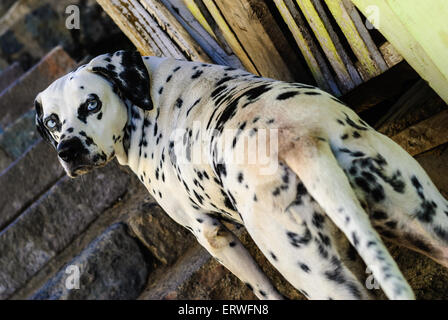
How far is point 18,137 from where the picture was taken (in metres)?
5.69

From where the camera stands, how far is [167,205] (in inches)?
108

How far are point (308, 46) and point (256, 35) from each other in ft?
1.10

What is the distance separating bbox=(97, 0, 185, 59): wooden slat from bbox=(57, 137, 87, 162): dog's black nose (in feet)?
4.19

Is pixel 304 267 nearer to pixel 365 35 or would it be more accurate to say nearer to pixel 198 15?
pixel 365 35

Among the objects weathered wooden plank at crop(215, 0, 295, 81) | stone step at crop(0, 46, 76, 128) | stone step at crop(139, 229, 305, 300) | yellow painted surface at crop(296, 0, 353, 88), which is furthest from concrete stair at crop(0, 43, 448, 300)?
stone step at crop(0, 46, 76, 128)

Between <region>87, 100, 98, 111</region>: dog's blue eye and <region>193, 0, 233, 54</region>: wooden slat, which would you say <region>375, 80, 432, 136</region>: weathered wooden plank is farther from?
<region>87, 100, 98, 111</region>: dog's blue eye

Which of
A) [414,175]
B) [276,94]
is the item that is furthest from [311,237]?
[276,94]

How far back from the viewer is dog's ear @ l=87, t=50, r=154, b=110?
2.82 metres

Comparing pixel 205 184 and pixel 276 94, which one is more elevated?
pixel 276 94

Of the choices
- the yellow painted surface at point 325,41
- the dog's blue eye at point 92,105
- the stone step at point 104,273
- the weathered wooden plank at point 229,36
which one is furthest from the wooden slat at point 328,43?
the stone step at point 104,273

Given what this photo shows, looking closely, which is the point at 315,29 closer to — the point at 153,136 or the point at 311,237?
the point at 153,136

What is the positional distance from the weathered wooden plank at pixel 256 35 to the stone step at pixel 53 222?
1.66 m

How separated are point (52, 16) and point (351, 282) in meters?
6.94

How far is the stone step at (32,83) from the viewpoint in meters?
5.97
